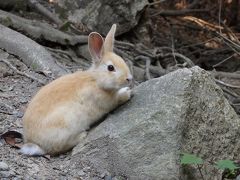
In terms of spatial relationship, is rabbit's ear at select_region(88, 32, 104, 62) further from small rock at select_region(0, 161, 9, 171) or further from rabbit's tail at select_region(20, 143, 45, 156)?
small rock at select_region(0, 161, 9, 171)

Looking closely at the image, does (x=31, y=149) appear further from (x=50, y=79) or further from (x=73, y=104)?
(x=50, y=79)

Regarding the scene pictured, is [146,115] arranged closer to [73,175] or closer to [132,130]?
[132,130]

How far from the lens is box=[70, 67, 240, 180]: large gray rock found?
4.64 meters

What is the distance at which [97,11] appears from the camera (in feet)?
29.3

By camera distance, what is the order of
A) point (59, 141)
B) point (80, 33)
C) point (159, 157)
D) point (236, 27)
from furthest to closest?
point (236, 27) < point (80, 33) < point (59, 141) < point (159, 157)

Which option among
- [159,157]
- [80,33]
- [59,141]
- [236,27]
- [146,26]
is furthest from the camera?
[236,27]

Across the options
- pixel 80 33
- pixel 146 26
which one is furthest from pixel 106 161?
pixel 146 26

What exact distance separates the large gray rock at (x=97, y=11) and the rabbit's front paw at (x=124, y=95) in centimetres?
397

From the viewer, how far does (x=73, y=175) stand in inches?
184

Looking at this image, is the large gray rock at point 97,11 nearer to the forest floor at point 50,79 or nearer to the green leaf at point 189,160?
the forest floor at point 50,79

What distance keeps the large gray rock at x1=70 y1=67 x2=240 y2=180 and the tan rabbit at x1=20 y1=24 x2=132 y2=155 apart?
0.12 metres

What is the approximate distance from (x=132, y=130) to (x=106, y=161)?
13.2 inches

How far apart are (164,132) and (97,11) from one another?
4602 millimetres

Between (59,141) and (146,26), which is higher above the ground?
(146,26)
